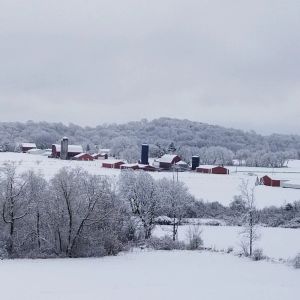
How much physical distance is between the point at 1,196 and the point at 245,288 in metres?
15.0

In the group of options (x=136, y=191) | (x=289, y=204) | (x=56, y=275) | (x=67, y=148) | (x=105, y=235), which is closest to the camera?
(x=56, y=275)

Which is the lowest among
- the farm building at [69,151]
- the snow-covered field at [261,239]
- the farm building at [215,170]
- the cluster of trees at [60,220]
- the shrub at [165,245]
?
the snow-covered field at [261,239]

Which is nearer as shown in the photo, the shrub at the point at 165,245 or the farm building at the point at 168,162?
the shrub at the point at 165,245

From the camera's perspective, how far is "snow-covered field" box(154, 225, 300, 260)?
29372 millimetres

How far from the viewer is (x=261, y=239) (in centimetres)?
3278

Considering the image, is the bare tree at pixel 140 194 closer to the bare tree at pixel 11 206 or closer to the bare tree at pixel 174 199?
the bare tree at pixel 174 199

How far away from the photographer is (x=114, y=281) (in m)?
18.5

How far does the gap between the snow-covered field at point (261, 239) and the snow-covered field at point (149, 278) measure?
5096 millimetres

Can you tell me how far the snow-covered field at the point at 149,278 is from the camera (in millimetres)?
16438

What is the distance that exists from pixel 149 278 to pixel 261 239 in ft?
51.1

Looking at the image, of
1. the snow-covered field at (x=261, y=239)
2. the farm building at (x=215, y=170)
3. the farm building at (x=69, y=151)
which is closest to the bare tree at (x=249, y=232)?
the snow-covered field at (x=261, y=239)

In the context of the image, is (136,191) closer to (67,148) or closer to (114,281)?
(114,281)

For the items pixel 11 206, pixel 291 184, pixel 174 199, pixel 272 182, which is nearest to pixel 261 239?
pixel 174 199

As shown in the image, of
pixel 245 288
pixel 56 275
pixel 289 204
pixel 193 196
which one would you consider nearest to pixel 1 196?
pixel 56 275
